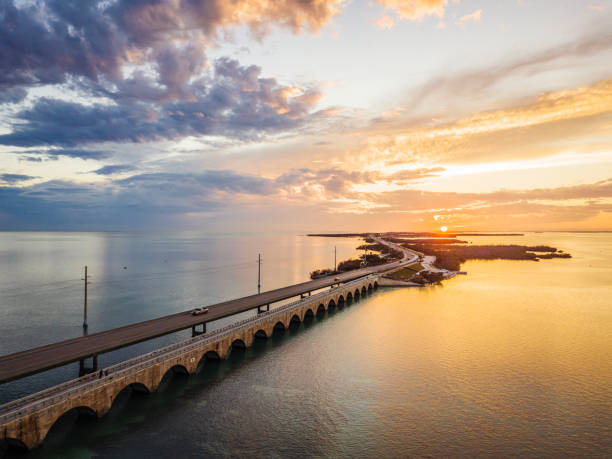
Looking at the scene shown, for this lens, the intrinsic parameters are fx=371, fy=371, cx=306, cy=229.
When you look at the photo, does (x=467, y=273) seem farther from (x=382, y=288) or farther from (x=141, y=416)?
(x=141, y=416)

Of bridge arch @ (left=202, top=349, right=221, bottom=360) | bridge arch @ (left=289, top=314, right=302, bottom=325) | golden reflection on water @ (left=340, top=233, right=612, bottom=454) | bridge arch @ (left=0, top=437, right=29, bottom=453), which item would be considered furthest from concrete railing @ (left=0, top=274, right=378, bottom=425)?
golden reflection on water @ (left=340, top=233, right=612, bottom=454)

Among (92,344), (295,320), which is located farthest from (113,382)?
(295,320)

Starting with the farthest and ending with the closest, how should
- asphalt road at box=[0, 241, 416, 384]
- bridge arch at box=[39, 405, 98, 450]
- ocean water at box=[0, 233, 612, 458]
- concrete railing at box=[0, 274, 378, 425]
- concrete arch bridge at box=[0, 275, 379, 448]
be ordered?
asphalt road at box=[0, 241, 416, 384], bridge arch at box=[39, 405, 98, 450], ocean water at box=[0, 233, 612, 458], concrete railing at box=[0, 274, 378, 425], concrete arch bridge at box=[0, 275, 379, 448]

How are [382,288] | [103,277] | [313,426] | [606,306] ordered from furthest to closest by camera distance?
[103,277], [382,288], [606,306], [313,426]

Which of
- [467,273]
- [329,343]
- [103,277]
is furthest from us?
[467,273]

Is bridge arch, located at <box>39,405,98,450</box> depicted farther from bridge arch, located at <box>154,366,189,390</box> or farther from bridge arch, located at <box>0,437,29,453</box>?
bridge arch, located at <box>154,366,189,390</box>

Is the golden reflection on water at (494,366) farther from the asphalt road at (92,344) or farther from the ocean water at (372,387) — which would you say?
the asphalt road at (92,344)

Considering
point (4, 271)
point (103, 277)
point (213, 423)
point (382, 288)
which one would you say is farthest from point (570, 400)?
point (4, 271)

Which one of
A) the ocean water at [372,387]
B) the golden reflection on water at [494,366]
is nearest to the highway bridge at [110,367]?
the ocean water at [372,387]

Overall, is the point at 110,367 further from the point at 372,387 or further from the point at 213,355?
the point at 372,387
